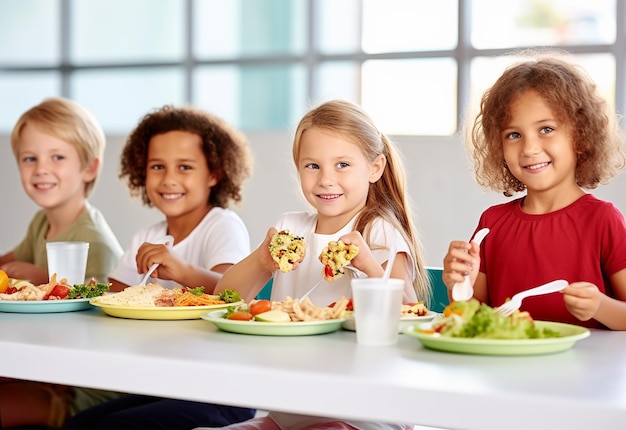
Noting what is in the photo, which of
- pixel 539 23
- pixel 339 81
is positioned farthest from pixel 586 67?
pixel 339 81

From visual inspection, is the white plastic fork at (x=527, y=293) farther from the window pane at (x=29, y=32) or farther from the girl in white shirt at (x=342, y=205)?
the window pane at (x=29, y=32)

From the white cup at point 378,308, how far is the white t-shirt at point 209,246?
1.05m

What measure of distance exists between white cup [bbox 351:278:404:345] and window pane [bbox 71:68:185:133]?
354cm

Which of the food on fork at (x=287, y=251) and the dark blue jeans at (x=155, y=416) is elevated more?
the food on fork at (x=287, y=251)

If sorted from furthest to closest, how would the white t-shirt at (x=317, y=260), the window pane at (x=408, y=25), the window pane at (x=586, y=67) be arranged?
the window pane at (x=408, y=25)
the window pane at (x=586, y=67)
the white t-shirt at (x=317, y=260)

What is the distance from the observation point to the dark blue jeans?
5.29 feet

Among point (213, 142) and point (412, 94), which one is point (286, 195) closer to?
point (412, 94)

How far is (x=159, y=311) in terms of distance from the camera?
140 centimetres

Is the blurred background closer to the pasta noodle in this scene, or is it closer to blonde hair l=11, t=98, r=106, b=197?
blonde hair l=11, t=98, r=106, b=197

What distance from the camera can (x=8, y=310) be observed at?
4.97ft

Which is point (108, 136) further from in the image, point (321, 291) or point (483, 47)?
point (321, 291)

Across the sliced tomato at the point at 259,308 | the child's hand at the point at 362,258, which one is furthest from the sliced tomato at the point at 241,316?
the child's hand at the point at 362,258

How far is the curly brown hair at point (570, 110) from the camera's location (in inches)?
65.9

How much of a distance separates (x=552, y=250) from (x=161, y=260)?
77 cm
